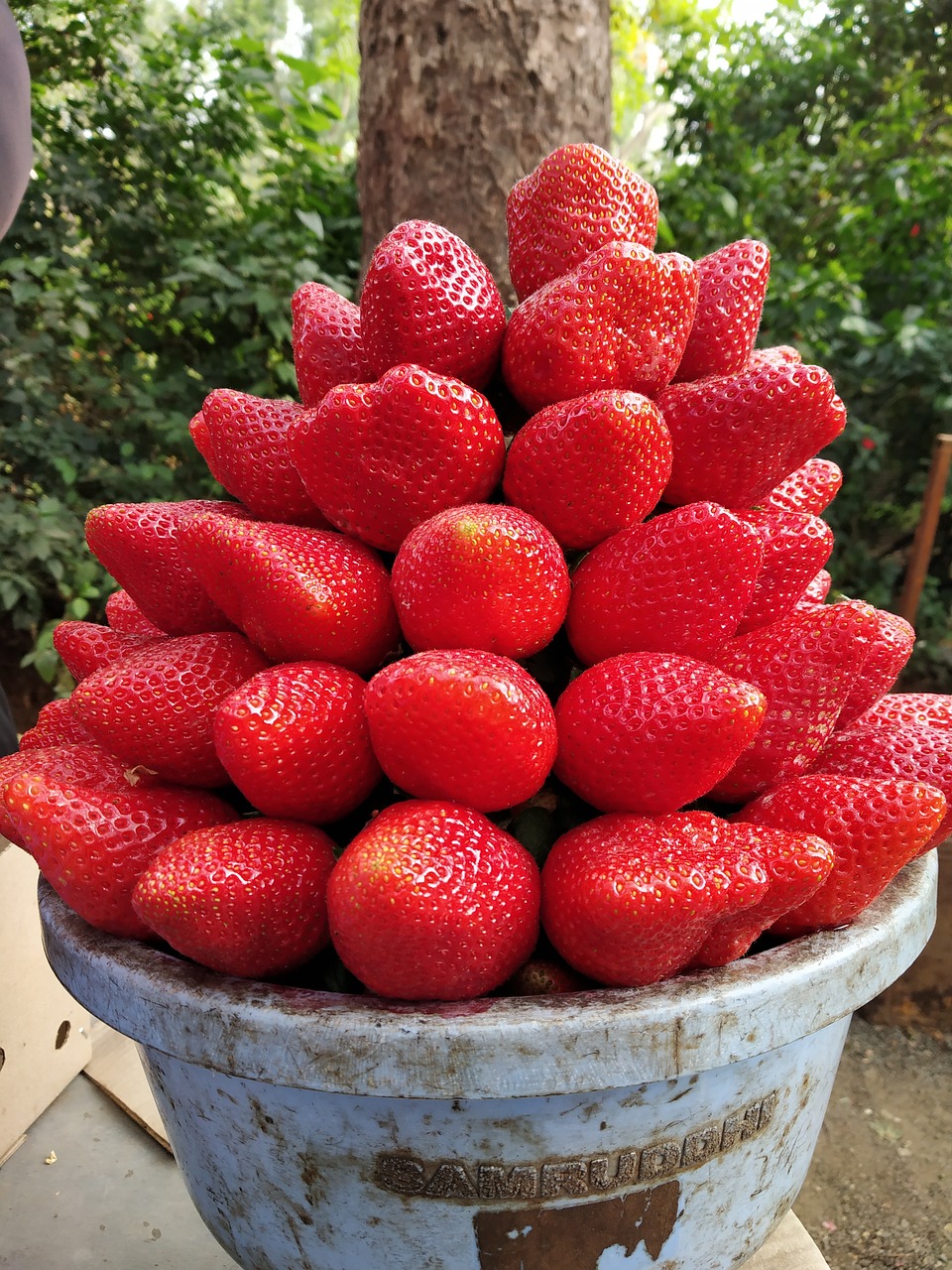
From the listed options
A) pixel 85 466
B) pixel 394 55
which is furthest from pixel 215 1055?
pixel 85 466

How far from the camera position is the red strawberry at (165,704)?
67 cm

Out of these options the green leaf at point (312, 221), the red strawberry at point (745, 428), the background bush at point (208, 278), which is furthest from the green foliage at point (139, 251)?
the red strawberry at point (745, 428)

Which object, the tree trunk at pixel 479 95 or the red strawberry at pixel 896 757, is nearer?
the red strawberry at pixel 896 757

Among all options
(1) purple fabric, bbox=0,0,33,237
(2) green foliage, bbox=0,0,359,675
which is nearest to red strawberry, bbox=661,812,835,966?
(1) purple fabric, bbox=0,0,33,237

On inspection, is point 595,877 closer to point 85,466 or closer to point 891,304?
point 85,466

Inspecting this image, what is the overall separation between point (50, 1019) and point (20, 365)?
6.66 ft

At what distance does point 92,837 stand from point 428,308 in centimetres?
45

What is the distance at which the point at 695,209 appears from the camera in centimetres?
296

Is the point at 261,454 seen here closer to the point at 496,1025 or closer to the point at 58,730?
the point at 58,730

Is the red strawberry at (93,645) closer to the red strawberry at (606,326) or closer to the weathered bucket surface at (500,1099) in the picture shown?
the weathered bucket surface at (500,1099)

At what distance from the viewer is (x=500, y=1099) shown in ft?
1.84

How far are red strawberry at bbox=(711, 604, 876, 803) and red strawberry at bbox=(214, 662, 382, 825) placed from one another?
0.87 ft

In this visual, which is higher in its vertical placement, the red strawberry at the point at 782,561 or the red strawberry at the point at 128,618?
Answer: the red strawberry at the point at 782,561

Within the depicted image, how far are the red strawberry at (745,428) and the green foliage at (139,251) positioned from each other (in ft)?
6.90
